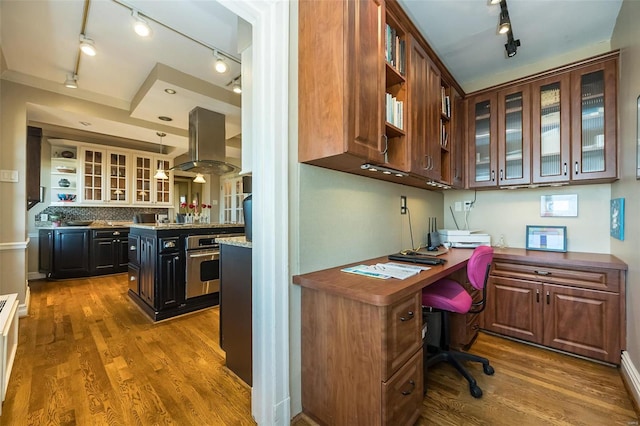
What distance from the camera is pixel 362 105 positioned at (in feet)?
4.55

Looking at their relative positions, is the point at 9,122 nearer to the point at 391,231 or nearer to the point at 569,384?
the point at 391,231

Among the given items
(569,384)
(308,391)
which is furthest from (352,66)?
(569,384)

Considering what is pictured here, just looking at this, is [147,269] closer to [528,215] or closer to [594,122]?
[528,215]

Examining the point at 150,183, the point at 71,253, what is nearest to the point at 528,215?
the point at 150,183

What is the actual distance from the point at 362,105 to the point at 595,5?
214cm

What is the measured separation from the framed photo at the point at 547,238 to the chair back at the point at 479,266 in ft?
4.43

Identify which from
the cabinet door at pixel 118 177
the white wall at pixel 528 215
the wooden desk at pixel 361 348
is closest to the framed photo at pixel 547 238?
the white wall at pixel 528 215

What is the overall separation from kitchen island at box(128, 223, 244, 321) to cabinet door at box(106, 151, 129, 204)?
274 cm

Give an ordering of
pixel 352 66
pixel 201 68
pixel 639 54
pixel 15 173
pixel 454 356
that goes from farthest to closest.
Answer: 1. pixel 201 68
2. pixel 15 173
3. pixel 454 356
4. pixel 639 54
5. pixel 352 66

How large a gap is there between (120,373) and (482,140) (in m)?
3.87

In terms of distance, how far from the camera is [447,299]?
169 centimetres

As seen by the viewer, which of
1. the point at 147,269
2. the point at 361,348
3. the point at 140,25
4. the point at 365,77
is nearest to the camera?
the point at 361,348

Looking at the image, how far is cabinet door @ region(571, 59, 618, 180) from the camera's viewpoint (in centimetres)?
212

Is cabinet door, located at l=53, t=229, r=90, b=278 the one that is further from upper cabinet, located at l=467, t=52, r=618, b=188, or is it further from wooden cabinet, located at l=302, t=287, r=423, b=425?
upper cabinet, located at l=467, t=52, r=618, b=188
